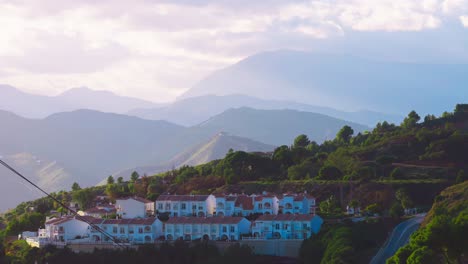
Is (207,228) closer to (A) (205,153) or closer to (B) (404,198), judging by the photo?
(B) (404,198)

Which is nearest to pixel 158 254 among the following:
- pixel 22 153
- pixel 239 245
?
pixel 239 245

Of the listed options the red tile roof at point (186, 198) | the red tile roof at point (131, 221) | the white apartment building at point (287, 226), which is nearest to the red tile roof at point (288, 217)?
the white apartment building at point (287, 226)

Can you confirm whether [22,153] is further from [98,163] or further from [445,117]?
[445,117]

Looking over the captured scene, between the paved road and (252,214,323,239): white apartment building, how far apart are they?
13.1 feet

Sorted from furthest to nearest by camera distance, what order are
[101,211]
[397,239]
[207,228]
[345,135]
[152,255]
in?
[345,135]
[101,211]
[207,228]
[152,255]
[397,239]

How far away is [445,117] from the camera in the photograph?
74.6 meters

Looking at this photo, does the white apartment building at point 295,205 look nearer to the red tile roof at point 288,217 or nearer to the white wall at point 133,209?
the red tile roof at point 288,217

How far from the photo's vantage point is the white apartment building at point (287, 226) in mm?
43750

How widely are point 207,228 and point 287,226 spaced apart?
403 centimetres

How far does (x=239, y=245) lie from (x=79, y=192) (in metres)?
19.4

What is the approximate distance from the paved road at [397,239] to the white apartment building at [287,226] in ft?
13.1

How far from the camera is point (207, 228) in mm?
45438


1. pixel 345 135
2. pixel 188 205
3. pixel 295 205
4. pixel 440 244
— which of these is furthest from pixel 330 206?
pixel 345 135

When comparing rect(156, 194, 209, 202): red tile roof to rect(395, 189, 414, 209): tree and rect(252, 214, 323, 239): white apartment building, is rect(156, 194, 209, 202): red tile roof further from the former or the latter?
rect(395, 189, 414, 209): tree
